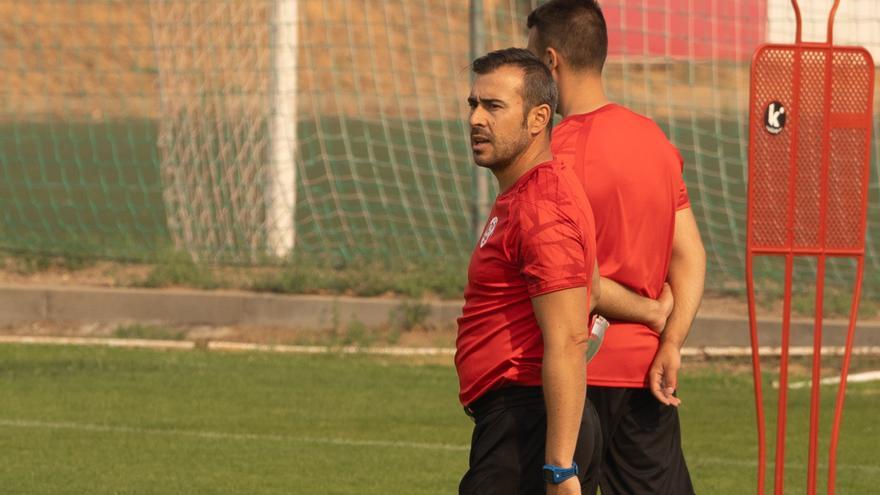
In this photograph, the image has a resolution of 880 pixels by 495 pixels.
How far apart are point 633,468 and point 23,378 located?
585 centimetres

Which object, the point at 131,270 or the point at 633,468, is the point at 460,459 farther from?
the point at 131,270

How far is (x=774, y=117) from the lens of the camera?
5492 mm

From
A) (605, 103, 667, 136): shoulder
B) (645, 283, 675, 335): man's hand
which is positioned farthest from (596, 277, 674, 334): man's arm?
(605, 103, 667, 136): shoulder

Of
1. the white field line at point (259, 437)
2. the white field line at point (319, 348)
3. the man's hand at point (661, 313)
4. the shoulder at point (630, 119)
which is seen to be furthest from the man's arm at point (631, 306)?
the white field line at point (319, 348)

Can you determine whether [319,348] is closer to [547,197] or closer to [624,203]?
[624,203]

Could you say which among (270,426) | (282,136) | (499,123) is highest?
(499,123)

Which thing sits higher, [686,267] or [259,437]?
[686,267]

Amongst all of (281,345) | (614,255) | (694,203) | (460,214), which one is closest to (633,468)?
(614,255)

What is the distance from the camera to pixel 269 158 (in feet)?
43.3

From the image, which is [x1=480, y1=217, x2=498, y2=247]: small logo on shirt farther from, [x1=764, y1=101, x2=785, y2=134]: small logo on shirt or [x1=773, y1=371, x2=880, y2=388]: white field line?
[x1=773, y1=371, x2=880, y2=388]: white field line

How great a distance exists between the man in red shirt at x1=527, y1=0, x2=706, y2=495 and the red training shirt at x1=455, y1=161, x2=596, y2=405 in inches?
20.6

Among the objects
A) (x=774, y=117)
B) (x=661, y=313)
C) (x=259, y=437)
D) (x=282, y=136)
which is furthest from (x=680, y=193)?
(x=282, y=136)

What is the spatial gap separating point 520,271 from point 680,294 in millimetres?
1050

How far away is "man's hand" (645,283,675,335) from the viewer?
476 cm
